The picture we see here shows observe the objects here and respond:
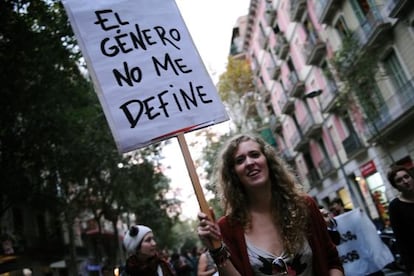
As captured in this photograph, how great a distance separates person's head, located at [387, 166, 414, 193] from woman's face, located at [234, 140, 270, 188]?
2.03 meters

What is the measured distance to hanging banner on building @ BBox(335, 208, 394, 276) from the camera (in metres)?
6.05

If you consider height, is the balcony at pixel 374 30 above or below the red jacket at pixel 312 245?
above

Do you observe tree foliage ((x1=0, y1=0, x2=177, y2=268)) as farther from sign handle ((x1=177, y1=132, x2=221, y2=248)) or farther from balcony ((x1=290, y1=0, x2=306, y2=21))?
balcony ((x1=290, y1=0, x2=306, y2=21))

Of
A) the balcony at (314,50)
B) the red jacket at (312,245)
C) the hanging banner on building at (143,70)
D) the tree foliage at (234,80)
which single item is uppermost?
the tree foliage at (234,80)

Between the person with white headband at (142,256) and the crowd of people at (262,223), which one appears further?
Answer: the person with white headband at (142,256)

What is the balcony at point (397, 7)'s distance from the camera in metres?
14.5

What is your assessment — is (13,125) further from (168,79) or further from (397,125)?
(397,125)

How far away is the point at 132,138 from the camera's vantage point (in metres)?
2.36

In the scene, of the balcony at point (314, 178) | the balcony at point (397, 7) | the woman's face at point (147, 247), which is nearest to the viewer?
the woman's face at point (147, 247)

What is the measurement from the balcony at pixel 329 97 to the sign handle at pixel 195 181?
19966 mm

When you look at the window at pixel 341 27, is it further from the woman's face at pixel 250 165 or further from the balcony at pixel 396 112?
the woman's face at pixel 250 165

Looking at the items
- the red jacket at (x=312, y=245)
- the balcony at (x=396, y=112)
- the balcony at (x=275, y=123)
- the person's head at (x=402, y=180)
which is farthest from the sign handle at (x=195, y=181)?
the balcony at (x=275, y=123)

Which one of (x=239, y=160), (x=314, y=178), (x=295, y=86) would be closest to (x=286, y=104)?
(x=295, y=86)

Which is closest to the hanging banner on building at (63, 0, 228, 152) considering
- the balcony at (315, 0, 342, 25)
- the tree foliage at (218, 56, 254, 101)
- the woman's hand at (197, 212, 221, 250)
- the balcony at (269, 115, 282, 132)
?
the woman's hand at (197, 212, 221, 250)
